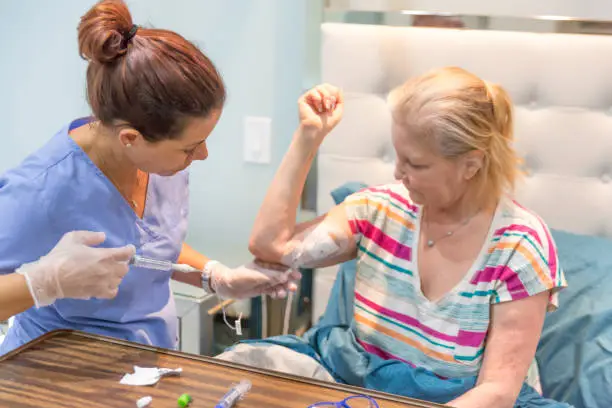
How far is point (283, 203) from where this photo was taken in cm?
153

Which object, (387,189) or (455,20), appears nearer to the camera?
(387,189)

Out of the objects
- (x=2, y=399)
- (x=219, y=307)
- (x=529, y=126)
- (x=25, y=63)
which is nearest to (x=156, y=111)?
(x=2, y=399)

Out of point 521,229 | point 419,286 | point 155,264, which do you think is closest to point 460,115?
point 521,229

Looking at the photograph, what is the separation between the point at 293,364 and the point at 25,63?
1.60m

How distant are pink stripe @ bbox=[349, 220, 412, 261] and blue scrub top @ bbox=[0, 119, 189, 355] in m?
0.40

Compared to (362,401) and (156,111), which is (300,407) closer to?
(362,401)

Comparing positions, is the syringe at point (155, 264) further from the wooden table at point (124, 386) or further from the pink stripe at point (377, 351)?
the pink stripe at point (377, 351)

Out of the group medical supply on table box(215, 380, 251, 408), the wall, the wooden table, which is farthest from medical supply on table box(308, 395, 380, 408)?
the wall

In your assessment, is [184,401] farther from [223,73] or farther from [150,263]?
[223,73]

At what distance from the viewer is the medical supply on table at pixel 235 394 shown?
1.05 m

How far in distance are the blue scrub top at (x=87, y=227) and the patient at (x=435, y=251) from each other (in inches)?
7.9

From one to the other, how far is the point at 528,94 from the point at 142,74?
1.04 metres

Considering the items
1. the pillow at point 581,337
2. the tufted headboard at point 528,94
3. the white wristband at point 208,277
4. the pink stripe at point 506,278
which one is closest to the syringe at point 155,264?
the white wristband at point 208,277

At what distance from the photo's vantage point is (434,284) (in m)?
1.43
